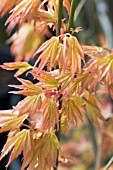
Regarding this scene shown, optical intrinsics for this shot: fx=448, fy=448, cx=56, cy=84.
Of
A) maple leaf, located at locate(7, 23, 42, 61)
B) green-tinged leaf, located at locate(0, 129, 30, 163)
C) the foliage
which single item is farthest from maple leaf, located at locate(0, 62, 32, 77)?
maple leaf, located at locate(7, 23, 42, 61)

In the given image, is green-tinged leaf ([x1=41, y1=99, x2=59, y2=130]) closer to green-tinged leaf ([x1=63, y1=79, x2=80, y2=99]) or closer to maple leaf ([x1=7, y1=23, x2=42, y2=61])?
green-tinged leaf ([x1=63, y1=79, x2=80, y2=99])

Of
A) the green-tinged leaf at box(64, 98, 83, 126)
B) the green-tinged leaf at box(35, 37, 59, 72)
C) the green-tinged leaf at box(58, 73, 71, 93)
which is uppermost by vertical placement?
the green-tinged leaf at box(35, 37, 59, 72)

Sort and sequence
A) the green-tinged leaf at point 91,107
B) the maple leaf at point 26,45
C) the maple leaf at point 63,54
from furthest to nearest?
the maple leaf at point 26,45 < the green-tinged leaf at point 91,107 < the maple leaf at point 63,54

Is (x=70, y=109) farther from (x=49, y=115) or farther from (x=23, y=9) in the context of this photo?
(x=23, y=9)

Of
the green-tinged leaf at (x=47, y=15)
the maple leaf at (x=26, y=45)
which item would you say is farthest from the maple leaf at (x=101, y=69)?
the maple leaf at (x=26, y=45)

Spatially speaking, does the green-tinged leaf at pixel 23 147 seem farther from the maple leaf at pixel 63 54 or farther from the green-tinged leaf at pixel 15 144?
the maple leaf at pixel 63 54

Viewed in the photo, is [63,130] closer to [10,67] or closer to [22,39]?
[10,67]
